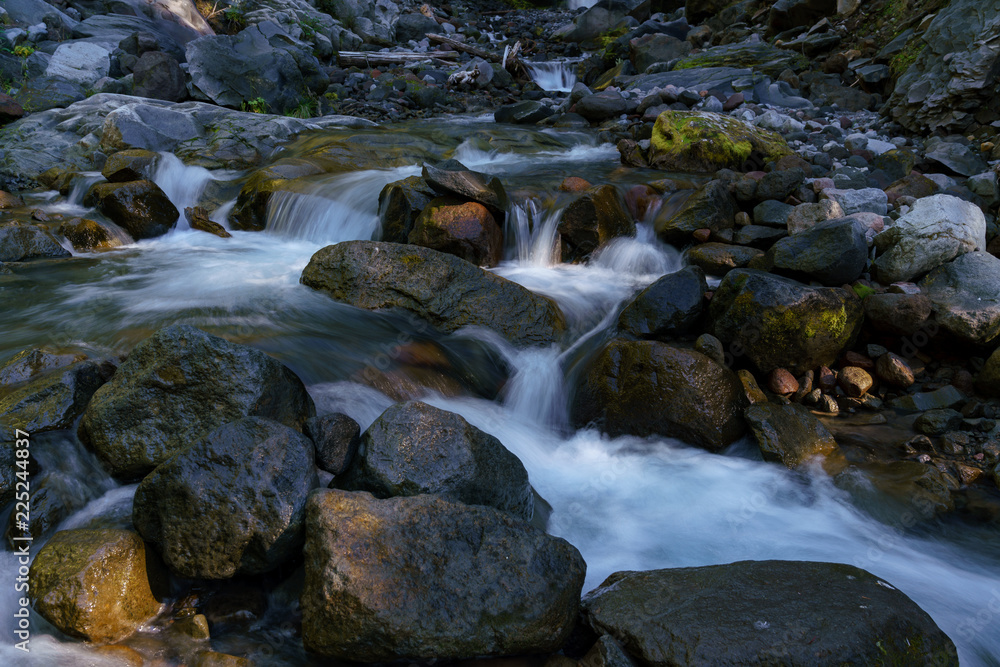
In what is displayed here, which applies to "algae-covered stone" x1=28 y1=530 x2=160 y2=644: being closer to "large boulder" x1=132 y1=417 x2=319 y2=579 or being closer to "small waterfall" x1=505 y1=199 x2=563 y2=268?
"large boulder" x1=132 y1=417 x2=319 y2=579

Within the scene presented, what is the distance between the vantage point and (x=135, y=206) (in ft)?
24.4

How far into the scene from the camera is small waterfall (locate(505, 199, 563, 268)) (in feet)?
Result: 23.0

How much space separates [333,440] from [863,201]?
6.19 meters

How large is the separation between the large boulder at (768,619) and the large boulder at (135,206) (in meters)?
7.32

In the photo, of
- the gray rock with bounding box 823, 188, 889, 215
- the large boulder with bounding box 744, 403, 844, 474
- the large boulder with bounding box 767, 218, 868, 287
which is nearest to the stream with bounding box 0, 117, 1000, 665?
the large boulder with bounding box 744, 403, 844, 474

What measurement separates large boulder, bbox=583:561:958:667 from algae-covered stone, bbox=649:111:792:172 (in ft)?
22.5

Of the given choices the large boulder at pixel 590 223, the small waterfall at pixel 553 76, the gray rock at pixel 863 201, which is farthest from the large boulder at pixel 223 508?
the small waterfall at pixel 553 76

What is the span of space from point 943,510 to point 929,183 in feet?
14.6

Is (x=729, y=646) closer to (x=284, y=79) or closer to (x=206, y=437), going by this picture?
(x=206, y=437)

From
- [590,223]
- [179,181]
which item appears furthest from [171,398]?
[179,181]

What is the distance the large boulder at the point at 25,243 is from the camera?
6305mm

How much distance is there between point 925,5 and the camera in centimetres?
1034

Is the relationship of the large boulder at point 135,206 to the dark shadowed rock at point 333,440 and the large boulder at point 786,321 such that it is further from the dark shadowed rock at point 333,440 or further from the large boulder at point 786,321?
the large boulder at point 786,321

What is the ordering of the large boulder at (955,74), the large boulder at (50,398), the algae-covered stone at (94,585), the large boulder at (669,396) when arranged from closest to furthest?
1. the algae-covered stone at (94,585)
2. the large boulder at (50,398)
3. the large boulder at (669,396)
4. the large boulder at (955,74)
